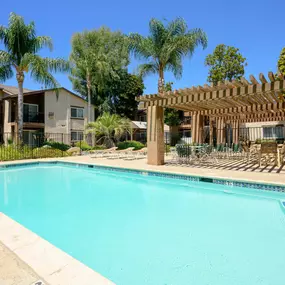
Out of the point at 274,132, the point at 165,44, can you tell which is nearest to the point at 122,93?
the point at 165,44

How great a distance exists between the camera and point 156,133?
39.0 ft

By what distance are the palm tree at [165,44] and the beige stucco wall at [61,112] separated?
1006 cm

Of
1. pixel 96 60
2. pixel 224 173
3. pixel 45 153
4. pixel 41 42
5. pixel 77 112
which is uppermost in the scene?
pixel 96 60

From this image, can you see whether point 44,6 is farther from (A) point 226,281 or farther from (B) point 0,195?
(A) point 226,281

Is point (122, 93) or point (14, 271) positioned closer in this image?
point (14, 271)

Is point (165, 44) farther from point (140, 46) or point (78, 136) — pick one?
point (78, 136)

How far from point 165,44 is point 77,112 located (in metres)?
13.8

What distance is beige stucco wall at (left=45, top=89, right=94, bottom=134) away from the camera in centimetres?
2697

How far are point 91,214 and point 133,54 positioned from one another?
2015 cm

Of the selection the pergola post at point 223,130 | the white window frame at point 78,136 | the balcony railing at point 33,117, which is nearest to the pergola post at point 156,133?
the pergola post at point 223,130

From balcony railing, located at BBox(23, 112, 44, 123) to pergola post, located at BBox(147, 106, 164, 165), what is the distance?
730 inches

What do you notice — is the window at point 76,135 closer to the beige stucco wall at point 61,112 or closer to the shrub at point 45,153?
the beige stucco wall at point 61,112

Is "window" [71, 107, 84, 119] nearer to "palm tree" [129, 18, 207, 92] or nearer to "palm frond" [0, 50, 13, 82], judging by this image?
"palm tree" [129, 18, 207, 92]

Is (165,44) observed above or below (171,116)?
above
